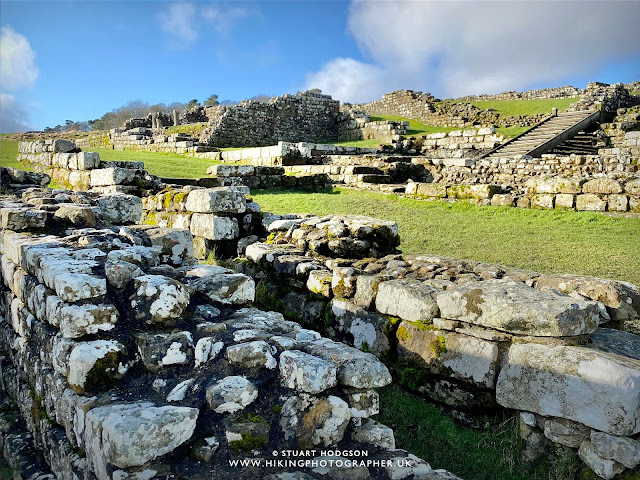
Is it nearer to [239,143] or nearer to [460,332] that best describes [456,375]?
[460,332]

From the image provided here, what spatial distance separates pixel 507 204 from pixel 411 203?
79.3 inches

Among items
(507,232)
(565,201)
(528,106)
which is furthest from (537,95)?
(507,232)

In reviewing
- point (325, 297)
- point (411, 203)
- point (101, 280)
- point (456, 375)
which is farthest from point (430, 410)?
point (411, 203)

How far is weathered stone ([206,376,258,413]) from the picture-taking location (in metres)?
2.52

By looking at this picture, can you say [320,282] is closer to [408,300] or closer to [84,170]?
[408,300]

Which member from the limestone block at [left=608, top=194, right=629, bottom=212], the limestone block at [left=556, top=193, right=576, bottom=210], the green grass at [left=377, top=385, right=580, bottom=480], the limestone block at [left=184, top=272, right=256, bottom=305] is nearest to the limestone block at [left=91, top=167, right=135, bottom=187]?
the limestone block at [left=184, top=272, right=256, bottom=305]

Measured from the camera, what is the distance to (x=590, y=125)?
68.8ft

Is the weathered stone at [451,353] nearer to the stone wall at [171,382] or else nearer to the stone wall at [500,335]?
the stone wall at [500,335]

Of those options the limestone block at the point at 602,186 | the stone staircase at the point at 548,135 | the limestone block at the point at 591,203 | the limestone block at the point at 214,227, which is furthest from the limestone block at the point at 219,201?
the stone staircase at the point at 548,135

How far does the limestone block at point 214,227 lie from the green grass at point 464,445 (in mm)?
3498

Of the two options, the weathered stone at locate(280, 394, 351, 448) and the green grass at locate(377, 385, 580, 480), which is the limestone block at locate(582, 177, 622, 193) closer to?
the green grass at locate(377, 385, 580, 480)

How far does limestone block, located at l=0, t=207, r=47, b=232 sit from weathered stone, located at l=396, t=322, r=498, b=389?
3.81m

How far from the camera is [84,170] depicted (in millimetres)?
9703

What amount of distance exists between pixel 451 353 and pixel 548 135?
1840cm
